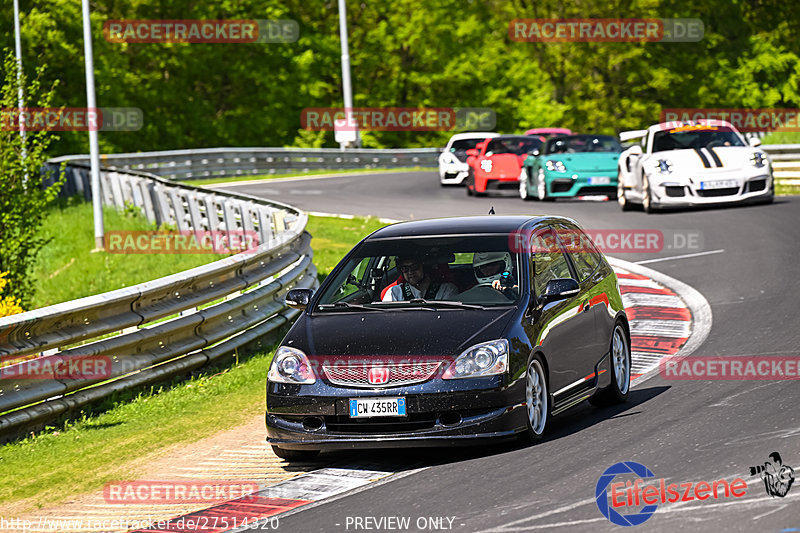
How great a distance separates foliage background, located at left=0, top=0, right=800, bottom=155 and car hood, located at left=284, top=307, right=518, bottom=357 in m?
49.7

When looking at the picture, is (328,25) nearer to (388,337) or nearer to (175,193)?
(175,193)

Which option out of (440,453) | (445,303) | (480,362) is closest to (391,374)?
(480,362)

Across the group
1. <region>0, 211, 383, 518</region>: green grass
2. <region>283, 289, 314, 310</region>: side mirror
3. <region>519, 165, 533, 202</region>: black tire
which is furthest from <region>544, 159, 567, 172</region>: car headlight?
<region>283, 289, 314, 310</region>: side mirror

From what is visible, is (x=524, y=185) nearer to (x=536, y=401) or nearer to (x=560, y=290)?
(x=560, y=290)

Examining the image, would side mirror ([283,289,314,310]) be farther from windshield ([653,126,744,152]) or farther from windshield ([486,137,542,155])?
windshield ([486,137,542,155])

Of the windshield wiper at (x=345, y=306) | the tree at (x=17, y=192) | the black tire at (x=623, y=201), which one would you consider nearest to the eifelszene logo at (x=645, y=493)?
the windshield wiper at (x=345, y=306)

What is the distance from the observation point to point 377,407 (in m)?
7.63

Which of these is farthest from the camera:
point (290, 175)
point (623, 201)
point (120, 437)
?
point (290, 175)

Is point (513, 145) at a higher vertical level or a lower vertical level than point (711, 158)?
higher

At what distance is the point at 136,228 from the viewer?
2767cm

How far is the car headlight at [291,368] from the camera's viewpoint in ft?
25.9

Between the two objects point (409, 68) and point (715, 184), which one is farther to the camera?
point (409, 68)

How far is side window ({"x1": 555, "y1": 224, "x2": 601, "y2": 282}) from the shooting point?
31.0 ft

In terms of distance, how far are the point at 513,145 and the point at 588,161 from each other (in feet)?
14.7
